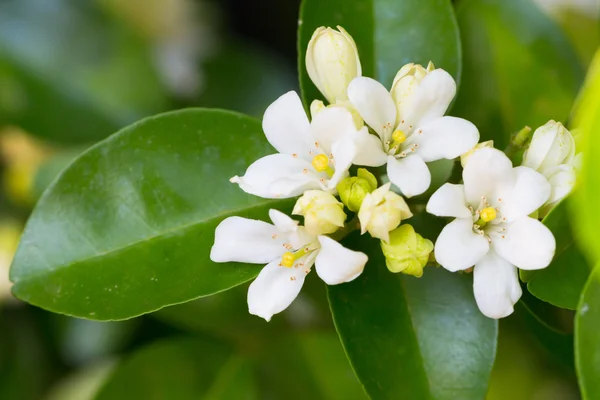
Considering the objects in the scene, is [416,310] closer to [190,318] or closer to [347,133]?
[347,133]

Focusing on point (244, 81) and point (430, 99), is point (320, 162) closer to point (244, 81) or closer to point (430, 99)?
point (430, 99)

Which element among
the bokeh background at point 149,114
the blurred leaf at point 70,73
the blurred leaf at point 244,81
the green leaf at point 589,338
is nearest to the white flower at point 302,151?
the green leaf at point 589,338

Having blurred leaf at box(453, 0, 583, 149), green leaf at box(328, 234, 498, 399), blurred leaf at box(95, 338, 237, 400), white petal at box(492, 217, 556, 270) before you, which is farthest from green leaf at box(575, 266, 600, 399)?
blurred leaf at box(95, 338, 237, 400)

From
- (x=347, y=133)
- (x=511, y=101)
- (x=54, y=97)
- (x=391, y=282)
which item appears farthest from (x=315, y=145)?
(x=54, y=97)

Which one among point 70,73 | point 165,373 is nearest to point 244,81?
point 70,73

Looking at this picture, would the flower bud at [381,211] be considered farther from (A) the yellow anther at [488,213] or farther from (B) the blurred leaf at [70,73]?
(B) the blurred leaf at [70,73]
